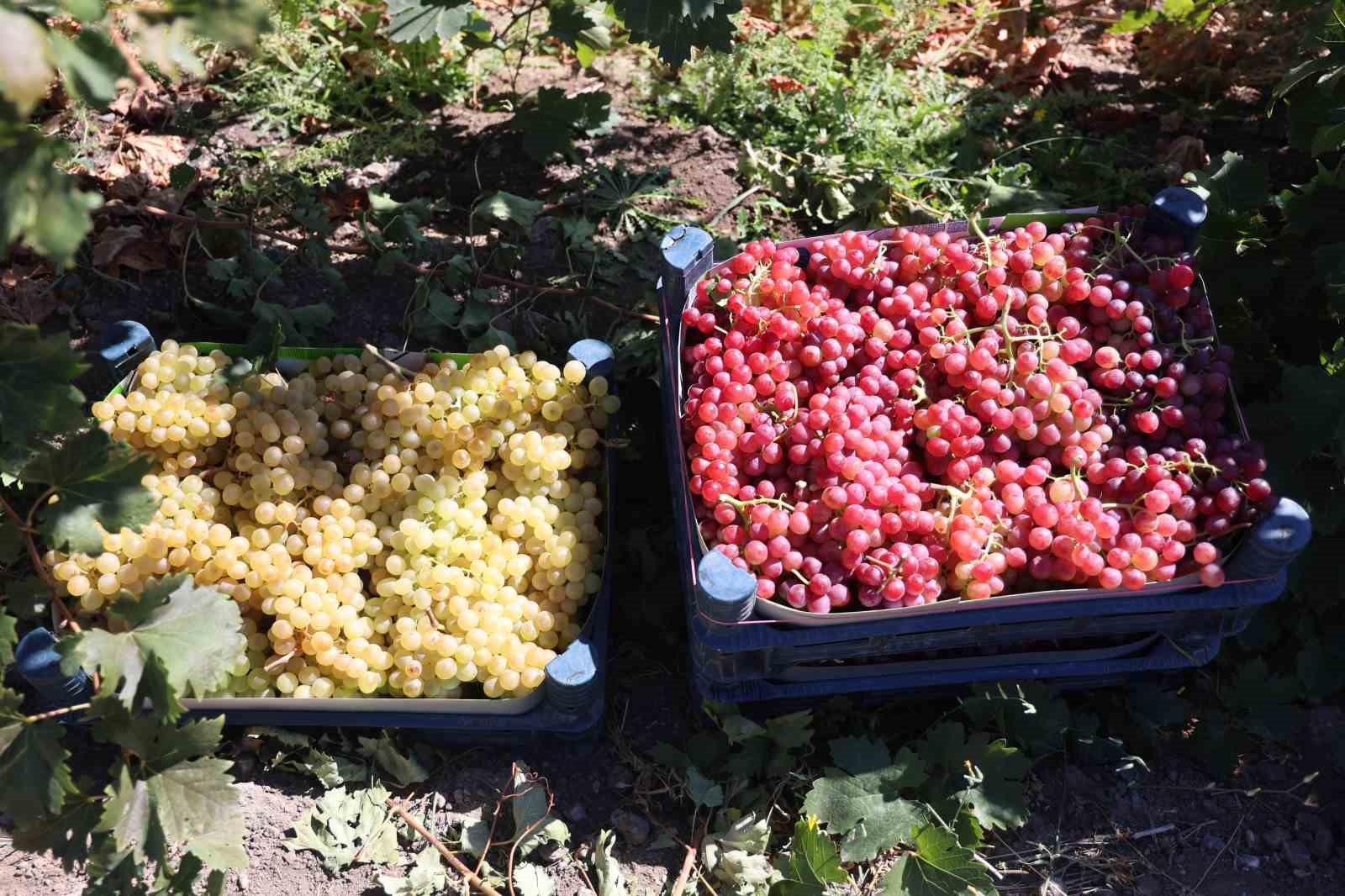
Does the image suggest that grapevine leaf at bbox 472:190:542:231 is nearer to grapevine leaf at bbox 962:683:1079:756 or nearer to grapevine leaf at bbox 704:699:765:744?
grapevine leaf at bbox 704:699:765:744

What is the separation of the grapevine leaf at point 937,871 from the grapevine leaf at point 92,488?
1555 millimetres

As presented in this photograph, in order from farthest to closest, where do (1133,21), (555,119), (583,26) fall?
(1133,21) → (555,119) → (583,26)

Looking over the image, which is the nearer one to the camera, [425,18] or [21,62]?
[21,62]

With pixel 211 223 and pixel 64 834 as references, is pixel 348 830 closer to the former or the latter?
pixel 64 834

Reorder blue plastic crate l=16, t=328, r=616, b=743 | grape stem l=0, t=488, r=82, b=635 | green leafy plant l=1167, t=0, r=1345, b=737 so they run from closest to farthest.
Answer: grape stem l=0, t=488, r=82, b=635 < blue plastic crate l=16, t=328, r=616, b=743 < green leafy plant l=1167, t=0, r=1345, b=737

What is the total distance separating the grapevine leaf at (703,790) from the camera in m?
2.21

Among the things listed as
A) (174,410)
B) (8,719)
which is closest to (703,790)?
(8,719)

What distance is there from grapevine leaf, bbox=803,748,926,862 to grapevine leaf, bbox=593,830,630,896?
410 mm

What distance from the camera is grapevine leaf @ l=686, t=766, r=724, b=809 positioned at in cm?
221

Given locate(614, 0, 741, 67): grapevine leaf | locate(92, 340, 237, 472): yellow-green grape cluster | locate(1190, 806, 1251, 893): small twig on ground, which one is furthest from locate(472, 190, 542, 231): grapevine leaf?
locate(1190, 806, 1251, 893): small twig on ground

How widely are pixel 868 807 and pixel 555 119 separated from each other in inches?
84.8

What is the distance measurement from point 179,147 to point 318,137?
43 cm

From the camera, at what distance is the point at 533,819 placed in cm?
218

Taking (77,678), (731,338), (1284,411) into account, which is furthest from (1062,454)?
(77,678)
